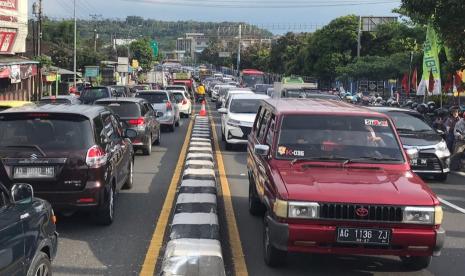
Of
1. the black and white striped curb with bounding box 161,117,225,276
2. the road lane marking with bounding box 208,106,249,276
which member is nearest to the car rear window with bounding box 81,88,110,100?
the road lane marking with bounding box 208,106,249,276

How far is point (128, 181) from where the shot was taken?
1086cm

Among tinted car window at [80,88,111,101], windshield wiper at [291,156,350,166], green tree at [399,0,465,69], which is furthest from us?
tinted car window at [80,88,111,101]

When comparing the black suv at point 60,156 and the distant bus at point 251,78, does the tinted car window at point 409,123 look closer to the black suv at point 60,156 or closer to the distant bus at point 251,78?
the black suv at point 60,156

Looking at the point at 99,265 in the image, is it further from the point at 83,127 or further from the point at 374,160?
the point at 374,160

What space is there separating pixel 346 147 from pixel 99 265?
3.04 m

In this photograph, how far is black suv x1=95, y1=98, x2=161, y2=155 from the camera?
15781mm

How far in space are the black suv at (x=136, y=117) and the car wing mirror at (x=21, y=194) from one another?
11.0 m

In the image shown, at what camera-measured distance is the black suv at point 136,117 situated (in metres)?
15.8

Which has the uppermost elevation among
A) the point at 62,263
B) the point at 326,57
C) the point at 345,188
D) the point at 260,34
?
the point at 260,34

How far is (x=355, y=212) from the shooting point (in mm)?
5699

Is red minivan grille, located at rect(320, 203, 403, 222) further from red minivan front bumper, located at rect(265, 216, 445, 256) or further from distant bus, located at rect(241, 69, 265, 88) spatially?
distant bus, located at rect(241, 69, 265, 88)

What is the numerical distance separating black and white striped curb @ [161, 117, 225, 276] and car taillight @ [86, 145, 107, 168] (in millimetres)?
1180

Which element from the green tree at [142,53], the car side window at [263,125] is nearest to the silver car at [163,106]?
the car side window at [263,125]

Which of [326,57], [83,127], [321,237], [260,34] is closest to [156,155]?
[83,127]
